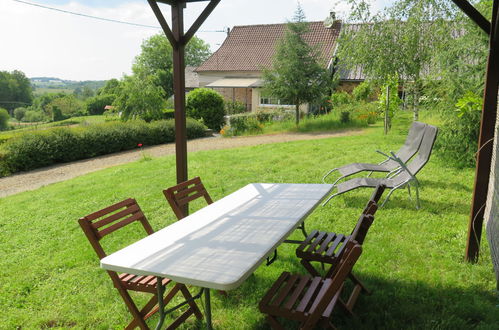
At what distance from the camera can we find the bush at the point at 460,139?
8.38 meters

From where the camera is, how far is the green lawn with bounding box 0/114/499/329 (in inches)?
133

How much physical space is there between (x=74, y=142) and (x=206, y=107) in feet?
29.0

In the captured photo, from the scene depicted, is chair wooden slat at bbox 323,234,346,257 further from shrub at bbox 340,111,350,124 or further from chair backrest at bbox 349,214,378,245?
shrub at bbox 340,111,350,124

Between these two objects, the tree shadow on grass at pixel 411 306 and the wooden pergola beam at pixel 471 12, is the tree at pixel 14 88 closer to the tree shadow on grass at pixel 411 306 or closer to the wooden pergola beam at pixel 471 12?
the tree shadow on grass at pixel 411 306

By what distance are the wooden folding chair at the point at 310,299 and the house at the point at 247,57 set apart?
82.5ft

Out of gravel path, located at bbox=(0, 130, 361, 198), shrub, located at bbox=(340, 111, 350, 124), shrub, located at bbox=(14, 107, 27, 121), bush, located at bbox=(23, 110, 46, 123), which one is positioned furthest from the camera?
shrub, located at bbox=(14, 107, 27, 121)

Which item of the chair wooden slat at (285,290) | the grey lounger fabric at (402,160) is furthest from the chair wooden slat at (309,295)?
the grey lounger fabric at (402,160)

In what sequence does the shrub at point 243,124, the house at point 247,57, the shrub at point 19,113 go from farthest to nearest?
the shrub at point 19,113
the house at point 247,57
the shrub at point 243,124

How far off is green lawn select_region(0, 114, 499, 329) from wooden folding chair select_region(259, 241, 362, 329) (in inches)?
21.0

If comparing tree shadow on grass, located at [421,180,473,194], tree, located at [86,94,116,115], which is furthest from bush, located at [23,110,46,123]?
tree shadow on grass, located at [421,180,473,194]

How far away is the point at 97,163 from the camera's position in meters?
13.3

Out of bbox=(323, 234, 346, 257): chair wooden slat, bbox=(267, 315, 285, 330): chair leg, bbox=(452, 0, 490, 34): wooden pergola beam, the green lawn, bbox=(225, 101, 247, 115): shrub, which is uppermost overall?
bbox=(452, 0, 490, 34): wooden pergola beam

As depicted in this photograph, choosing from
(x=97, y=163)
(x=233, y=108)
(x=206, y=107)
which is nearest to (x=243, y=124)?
(x=206, y=107)

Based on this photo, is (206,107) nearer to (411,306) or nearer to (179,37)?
(179,37)
